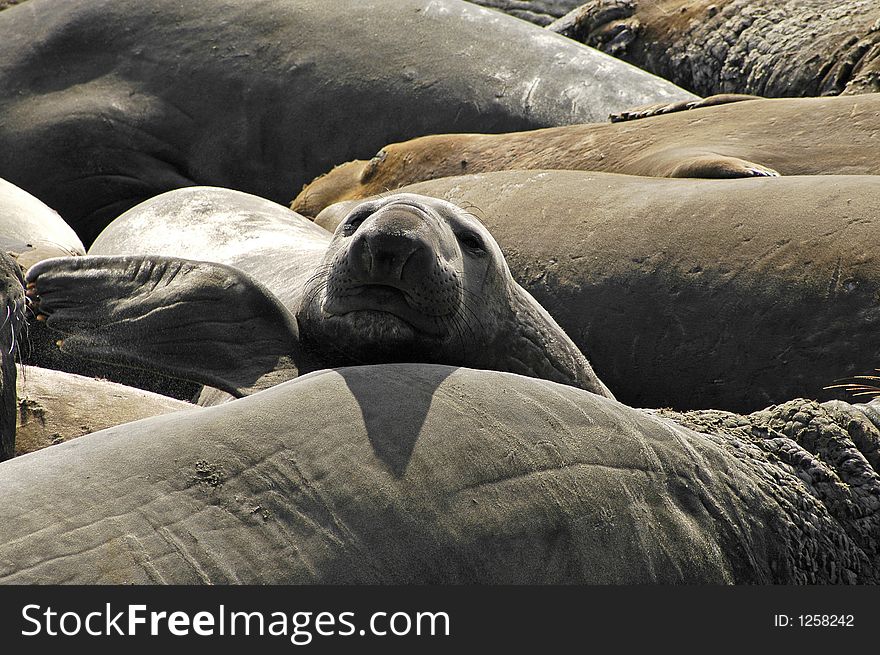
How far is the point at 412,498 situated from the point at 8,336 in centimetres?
99

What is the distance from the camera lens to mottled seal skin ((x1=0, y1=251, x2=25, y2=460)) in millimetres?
2666

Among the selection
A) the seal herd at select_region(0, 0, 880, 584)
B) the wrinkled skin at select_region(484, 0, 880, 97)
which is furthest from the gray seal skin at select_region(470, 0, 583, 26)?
the wrinkled skin at select_region(484, 0, 880, 97)

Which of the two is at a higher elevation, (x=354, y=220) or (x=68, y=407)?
(x=354, y=220)

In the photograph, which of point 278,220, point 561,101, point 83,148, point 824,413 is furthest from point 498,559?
point 83,148

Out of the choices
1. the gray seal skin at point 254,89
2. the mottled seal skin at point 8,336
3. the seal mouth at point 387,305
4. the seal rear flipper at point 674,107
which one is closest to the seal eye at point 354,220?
the seal mouth at point 387,305

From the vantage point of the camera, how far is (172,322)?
3119mm

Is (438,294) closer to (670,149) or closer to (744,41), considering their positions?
(670,149)

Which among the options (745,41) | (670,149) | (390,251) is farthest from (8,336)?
(745,41)

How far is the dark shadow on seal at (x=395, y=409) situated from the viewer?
2.23 metres

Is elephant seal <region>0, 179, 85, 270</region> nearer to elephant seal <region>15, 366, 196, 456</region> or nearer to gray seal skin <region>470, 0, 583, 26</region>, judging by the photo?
elephant seal <region>15, 366, 196, 456</region>

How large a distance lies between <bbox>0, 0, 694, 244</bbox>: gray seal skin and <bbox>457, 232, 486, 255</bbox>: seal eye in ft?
9.80

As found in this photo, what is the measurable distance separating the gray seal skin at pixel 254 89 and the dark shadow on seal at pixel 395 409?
3.92 metres

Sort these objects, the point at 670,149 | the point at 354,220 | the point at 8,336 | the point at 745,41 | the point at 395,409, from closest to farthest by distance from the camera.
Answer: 1. the point at 395,409
2. the point at 8,336
3. the point at 354,220
4. the point at 670,149
5. the point at 745,41

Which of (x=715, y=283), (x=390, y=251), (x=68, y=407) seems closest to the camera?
(x=390, y=251)
